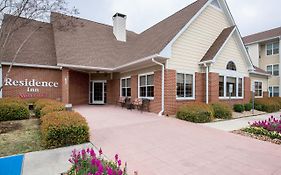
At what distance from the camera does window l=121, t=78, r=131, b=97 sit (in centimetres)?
1587

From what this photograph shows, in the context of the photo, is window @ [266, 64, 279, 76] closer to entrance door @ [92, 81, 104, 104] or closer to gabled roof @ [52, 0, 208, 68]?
gabled roof @ [52, 0, 208, 68]

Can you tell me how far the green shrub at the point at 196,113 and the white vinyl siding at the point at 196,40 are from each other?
3.03 m

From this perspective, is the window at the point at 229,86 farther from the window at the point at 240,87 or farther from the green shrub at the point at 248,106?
the green shrub at the point at 248,106

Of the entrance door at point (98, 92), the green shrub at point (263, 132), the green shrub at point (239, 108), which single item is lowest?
the green shrub at point (263, 132)

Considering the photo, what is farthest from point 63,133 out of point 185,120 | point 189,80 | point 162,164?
point 189,80

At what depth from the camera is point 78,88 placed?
58.2 ft

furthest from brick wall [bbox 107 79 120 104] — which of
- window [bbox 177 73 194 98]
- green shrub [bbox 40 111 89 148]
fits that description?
green shrub [bbox 40 111 89 148]

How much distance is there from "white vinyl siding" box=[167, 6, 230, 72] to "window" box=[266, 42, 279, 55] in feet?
47.0

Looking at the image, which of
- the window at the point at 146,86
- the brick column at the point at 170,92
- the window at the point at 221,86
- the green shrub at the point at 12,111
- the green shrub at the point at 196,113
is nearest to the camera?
the green shrub at the point at 12,111

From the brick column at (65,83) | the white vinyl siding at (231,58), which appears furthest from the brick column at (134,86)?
the white vinyl siding at (231,58)

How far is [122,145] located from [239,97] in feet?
43.3

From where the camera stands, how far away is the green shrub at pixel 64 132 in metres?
5.32

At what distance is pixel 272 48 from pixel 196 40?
60.3 feet

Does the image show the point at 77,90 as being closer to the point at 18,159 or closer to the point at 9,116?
the point at 9,116
